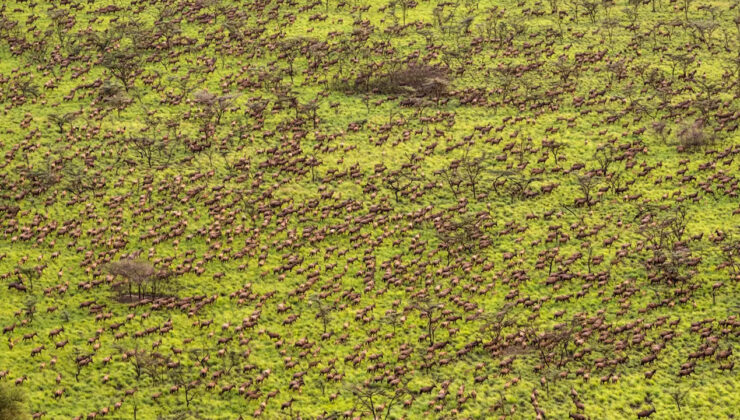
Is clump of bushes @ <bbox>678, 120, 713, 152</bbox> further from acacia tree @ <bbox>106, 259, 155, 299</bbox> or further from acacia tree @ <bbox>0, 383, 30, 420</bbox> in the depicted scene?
acacia tree @ <bbox>0, 383, 30, 420</bbox>

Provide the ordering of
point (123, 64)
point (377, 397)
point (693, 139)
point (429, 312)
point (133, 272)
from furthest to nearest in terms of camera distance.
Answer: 1. point (123, 64)
2. point (693, 139)
3. point (133, 272)
4. point (429, 312)
5. point (377, 397)

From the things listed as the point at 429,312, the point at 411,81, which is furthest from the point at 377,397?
the point at 411,81

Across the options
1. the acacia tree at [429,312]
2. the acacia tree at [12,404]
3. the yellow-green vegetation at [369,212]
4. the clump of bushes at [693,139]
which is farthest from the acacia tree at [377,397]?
the clump of bushes at [693,139]

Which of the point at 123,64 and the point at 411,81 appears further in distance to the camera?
the point at 123,64

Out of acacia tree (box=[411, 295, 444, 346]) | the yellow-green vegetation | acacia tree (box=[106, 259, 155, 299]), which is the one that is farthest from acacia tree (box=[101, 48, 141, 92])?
acacia tree (box=[411, 295, 444, 346])

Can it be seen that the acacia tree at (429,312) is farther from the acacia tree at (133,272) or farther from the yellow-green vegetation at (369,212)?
the acacia tree at (133,272)

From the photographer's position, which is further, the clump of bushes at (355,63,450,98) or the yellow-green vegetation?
the clump of bushes at (355,63,450,98)

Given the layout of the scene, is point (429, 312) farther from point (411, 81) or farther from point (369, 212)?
point (411, 81)

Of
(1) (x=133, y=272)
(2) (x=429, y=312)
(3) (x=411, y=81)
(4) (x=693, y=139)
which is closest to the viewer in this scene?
(2) (x=429, y=312)

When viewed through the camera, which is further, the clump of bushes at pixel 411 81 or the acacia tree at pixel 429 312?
the clump of bushes at pixel 411 81

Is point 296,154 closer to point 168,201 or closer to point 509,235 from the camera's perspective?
point 168,201
